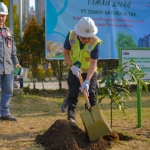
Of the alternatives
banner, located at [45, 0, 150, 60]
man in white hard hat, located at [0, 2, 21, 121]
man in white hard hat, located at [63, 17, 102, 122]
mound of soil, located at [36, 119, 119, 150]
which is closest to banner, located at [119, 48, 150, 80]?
man in white hard hat, located at [63, 17, 102, 122]

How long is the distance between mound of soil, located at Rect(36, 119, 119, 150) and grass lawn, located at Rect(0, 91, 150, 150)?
97 mm

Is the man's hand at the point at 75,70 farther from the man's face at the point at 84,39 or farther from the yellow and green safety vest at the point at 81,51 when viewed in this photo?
the man's face at the point at 84,39

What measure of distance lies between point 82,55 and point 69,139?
120cm

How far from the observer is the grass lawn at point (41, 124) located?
3.80 meters

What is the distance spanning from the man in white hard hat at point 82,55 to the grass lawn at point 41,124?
0.60 meters

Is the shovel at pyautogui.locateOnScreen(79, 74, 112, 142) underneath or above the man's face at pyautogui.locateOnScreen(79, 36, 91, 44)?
underneath

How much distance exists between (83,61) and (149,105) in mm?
2934

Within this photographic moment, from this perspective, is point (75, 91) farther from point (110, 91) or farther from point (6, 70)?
point (6, 70)

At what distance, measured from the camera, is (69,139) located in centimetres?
357

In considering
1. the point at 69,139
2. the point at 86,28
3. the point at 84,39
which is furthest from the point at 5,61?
the point at 69,139

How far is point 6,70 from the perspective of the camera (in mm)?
4562

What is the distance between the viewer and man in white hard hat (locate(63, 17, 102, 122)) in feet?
13.0

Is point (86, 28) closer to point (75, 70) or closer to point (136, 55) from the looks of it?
point (75, 70)

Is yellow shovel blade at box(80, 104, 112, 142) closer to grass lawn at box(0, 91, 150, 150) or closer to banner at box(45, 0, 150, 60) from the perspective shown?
grass lawn at box(0, 91, 150, 150)
